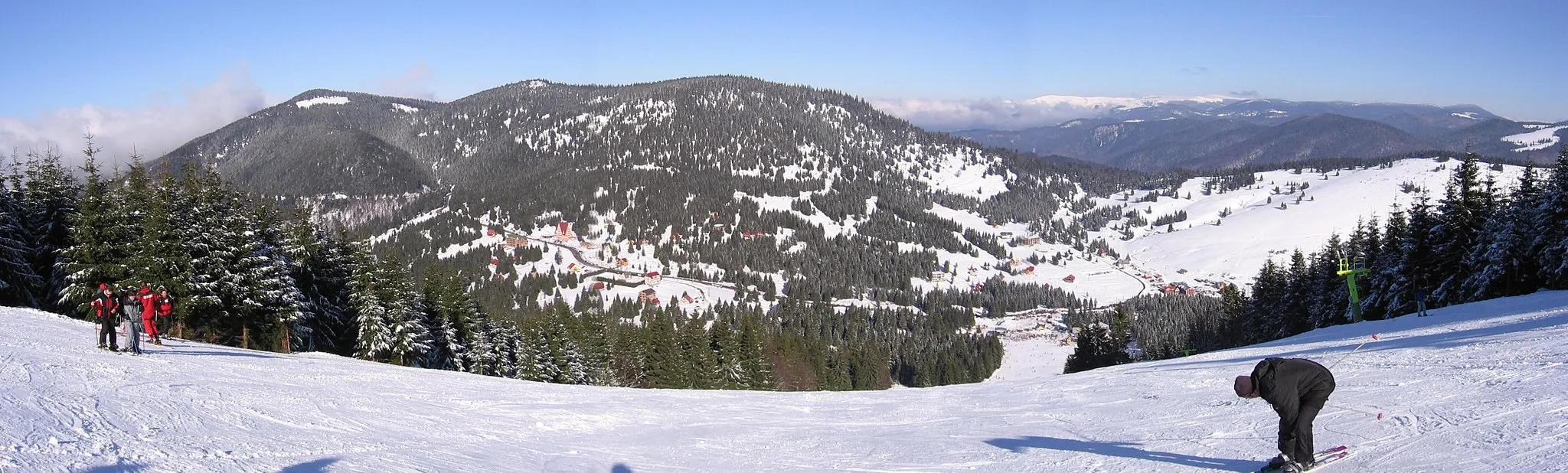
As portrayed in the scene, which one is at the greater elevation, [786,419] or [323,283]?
[323,283]

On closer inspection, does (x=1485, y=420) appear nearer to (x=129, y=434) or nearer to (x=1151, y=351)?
(x=129, y=434)

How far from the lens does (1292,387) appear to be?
8.03m

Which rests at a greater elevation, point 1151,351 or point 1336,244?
point 1336,244

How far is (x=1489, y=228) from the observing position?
36781 mm

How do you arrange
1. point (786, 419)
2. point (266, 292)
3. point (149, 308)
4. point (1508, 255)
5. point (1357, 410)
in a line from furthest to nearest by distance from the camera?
1. point (1508, 255)
2. point (266, 292)
3. point (149, 308)
4. point (786, 419)
5. point (1357, 410)

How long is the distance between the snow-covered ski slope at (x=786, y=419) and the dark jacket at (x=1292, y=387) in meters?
1.00

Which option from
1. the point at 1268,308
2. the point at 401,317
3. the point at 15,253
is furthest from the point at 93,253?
the point at 1268,308

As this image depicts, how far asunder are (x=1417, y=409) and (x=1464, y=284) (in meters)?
35.2

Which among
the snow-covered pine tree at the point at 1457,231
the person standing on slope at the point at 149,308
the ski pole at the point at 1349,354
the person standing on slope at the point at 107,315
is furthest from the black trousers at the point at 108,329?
the snow-covered pine tree at the point at 1457,231

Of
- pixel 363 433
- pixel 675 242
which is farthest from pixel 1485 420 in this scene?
pixel 675 242

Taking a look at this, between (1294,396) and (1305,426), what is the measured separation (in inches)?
13.4

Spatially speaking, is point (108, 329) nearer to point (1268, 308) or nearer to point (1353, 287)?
point (1353, 287)

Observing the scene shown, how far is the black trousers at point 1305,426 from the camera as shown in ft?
26.2

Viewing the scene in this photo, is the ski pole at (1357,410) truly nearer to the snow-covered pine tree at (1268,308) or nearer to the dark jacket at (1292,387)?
the dark jacket at (1292,387)
